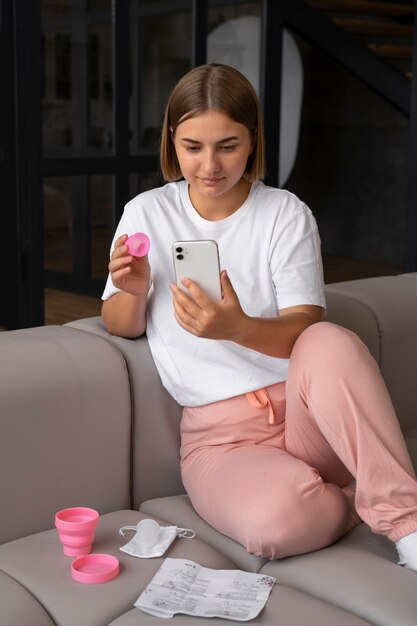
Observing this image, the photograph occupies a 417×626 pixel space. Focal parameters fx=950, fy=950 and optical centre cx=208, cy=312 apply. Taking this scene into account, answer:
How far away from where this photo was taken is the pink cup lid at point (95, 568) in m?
1.52

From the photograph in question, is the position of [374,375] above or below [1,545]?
above

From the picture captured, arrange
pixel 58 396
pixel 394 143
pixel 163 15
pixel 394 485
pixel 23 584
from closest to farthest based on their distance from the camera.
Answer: pixel 23 584 < pixel 394 485 < pixel 58 396 < pixel 163 15 < pixel 394 143

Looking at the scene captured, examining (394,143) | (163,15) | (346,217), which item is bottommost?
(346,217)

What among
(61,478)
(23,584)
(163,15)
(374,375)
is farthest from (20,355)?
(163,15)

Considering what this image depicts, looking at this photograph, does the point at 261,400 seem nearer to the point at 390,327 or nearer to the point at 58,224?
the point at 390,327

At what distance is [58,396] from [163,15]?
8.92 feet

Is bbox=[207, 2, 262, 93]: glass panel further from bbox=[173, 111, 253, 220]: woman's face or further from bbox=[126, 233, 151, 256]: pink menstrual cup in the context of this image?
bbox=[126, 233, 151, 256]: pink menstrual cup

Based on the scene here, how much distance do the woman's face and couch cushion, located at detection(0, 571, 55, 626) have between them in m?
0.82

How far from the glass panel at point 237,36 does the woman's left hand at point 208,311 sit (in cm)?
288

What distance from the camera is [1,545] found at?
5.50ft

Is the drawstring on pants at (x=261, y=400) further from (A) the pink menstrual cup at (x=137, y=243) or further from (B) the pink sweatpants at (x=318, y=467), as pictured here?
(A) the pink menstrual cup at (x=137, y=243)

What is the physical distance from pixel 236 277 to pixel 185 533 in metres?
0.52

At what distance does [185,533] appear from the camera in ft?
5.75

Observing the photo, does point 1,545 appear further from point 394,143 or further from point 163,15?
point 394,143
